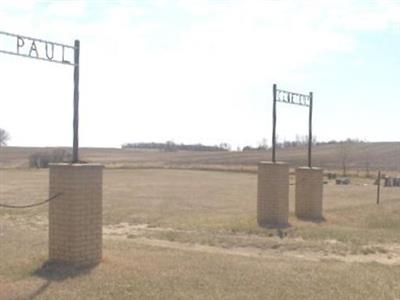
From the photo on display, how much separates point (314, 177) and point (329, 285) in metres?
11.1

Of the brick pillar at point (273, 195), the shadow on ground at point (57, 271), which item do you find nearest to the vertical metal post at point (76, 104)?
the shadow on ground at point (57, 271)

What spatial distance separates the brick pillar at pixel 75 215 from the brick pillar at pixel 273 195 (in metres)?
8.69

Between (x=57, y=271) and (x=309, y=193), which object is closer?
(x=57, y=271)

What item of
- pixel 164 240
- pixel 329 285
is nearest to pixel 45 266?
pixel 329 285

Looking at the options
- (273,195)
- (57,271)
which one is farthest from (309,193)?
(57,271)

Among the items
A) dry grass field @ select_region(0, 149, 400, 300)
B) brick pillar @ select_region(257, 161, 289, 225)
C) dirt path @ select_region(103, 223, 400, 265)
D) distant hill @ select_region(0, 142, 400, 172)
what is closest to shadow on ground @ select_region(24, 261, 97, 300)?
dry grass field @ select_region(0, 149, 400, 300)

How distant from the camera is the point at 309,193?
20.0 meters

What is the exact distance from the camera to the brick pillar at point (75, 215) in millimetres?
9203

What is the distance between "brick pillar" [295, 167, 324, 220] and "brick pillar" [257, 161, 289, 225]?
2340 mm

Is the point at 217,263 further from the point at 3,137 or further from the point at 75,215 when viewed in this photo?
the point at 3,137

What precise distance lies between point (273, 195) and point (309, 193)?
280cm

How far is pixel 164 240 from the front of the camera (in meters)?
15.0

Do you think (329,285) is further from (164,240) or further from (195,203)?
(195,203)

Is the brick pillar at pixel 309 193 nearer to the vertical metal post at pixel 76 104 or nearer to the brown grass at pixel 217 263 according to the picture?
the brown grass at pixel 217 263
